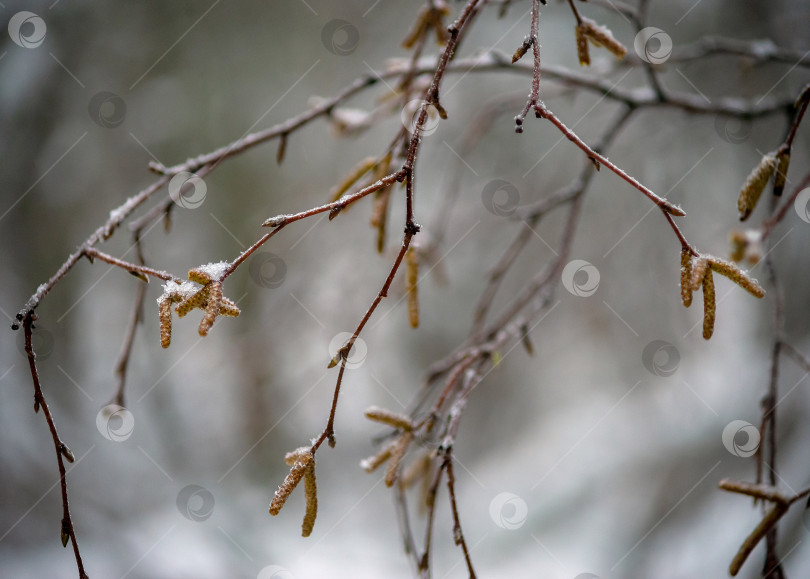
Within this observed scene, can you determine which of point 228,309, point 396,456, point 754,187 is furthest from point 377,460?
point 754,187

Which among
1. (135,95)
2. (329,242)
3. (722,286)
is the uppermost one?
(135,95)

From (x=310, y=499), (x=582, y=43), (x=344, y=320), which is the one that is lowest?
(x=310, y=499)

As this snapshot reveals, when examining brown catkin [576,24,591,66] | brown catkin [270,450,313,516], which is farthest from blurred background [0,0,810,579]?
brown catkin [270,450,313,516]

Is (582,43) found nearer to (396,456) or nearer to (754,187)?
(754,187)

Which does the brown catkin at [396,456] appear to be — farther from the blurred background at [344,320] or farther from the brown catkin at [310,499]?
the blurred background at [344,320]

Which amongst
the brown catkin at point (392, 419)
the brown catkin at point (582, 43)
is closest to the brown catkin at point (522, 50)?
the brown catkin at point (582, 43)

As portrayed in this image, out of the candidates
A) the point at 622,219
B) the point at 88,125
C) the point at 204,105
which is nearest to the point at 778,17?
the point at 622,219

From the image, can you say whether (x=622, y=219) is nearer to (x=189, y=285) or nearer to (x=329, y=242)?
(x=329, y=242)
